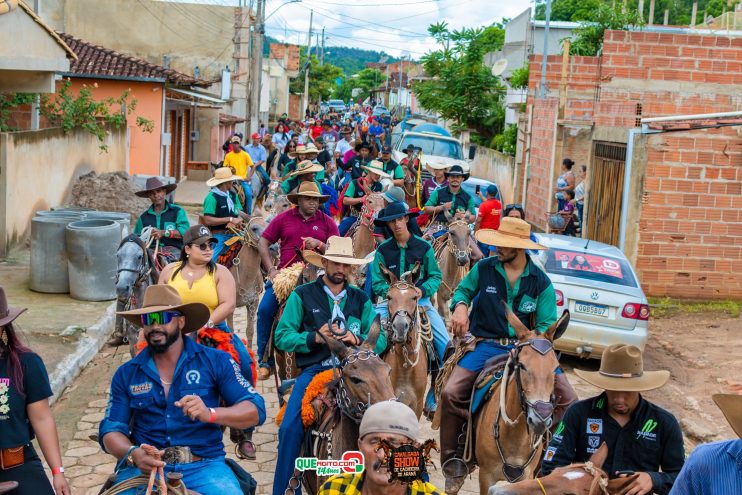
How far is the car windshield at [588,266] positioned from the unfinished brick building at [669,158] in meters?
3.33

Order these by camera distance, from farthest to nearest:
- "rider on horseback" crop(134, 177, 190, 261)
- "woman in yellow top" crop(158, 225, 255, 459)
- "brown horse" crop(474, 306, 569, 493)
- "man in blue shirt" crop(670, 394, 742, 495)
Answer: "rider on horseback" crop(134, 177, 190, 261) → "woman in yellow top" crop(158, 225, 255, 459) → "brown horse" crop(474, 306, 569, 493) → "man in blue shirt" crop(670, 394, 742, 495)

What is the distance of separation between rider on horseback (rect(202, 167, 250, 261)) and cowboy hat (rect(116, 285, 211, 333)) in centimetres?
722

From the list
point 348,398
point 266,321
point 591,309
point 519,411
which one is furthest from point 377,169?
point 348,398

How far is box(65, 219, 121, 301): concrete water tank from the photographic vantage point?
15.1 metres

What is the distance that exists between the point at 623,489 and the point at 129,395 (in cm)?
284

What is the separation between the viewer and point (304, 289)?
7902 mm

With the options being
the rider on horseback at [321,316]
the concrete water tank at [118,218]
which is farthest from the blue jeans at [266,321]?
the concrete water tank at [118,218]

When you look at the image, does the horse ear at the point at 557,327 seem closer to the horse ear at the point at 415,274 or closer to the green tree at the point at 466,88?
the horse ear at the point at 415,274

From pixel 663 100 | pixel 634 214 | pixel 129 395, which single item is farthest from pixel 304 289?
pixel 663 100

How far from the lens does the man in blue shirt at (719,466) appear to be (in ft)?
12.7

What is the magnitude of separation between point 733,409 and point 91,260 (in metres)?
12.7

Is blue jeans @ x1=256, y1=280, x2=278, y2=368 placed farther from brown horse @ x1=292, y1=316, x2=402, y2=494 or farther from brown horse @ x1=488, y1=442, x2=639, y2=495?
brown horse @ x1=488, y1=442, x2=639, y2=495

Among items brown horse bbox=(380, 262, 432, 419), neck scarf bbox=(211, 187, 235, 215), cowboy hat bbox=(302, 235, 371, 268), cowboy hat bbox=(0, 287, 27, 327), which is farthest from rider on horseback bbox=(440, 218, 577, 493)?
neck scarf bbox=(211, 187, 235, 215)

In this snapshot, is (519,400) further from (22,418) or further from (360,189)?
(360,189)
